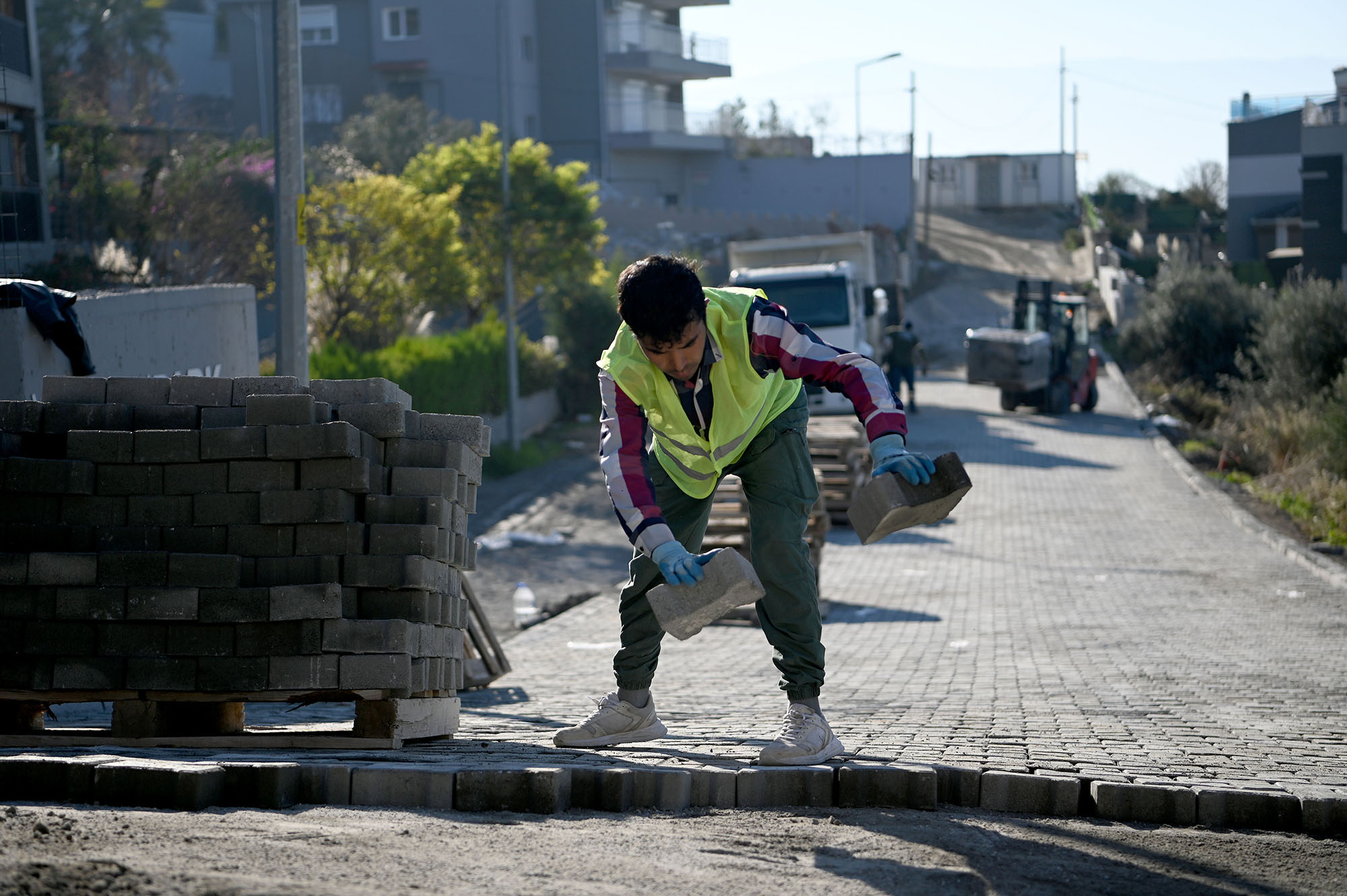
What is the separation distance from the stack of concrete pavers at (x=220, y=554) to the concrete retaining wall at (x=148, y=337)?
110 inches

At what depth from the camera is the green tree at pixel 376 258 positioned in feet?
83.4

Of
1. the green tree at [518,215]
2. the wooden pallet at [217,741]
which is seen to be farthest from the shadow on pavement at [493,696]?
the green tree at [518,215]

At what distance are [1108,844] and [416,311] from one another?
87.7 feet

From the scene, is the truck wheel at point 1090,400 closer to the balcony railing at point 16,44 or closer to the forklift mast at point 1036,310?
the forklift mast at point 1036,310

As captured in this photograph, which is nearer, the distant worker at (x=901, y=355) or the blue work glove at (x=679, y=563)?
the blue work glove at (x=679, y=563)

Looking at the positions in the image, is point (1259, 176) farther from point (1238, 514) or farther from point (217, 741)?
point (217, 741)

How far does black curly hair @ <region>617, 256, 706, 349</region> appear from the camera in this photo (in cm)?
436

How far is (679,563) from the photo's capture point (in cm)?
453

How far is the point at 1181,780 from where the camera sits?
4.46 metres

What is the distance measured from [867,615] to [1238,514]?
26.9ft

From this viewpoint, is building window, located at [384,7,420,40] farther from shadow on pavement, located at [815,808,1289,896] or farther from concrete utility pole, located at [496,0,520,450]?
shadow on pavement, located at [815,808,1289,896]

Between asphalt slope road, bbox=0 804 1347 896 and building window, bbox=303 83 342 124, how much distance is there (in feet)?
164

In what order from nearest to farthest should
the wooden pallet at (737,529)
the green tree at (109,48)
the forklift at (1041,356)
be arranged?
the wooden pallet at (737,529) → the forklift at (1041,356) → the green tree at (109,48)

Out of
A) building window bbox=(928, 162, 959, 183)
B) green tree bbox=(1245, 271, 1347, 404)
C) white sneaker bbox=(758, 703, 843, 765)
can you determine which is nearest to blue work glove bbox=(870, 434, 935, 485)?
white sneaker bbox=(758, 703, 843, 765)
